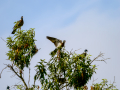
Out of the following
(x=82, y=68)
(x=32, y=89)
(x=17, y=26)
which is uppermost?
(x=17, y=26)

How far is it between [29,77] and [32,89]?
500mm

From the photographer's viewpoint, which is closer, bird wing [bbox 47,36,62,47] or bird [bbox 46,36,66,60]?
bird [bbox 46,36,66,60]

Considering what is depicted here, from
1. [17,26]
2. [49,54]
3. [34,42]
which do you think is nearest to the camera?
[49,54]

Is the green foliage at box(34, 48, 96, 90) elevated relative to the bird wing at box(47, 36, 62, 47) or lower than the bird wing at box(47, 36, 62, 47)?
lower

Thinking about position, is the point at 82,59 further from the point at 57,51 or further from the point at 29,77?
the point at 29,77

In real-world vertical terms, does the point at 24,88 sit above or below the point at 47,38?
below

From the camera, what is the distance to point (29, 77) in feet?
24.9

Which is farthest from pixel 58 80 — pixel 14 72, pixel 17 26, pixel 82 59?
pixel 17 26

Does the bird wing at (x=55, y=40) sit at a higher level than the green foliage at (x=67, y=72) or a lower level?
higher

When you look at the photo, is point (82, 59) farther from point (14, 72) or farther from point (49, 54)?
point (14, 72)

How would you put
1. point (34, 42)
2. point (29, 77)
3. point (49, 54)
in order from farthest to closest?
point (34, 42)
point (49, 54)
point (29, 77)

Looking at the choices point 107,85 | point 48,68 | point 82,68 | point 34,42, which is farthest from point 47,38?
point 107,85

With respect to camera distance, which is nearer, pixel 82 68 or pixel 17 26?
pixel 82 68

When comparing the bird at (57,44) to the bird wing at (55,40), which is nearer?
the bird at (57,44)
